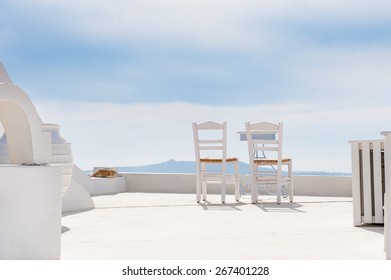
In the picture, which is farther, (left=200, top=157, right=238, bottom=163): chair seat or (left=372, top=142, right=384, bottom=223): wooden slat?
(left=200, top=157, right=238, bottom=163): chair seat

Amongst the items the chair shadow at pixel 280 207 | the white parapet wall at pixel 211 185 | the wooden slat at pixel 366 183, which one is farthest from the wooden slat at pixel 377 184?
the white parapet wall at pixel 211 185

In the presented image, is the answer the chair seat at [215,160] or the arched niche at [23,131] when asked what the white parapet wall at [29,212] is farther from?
the chair seat at [215,160]

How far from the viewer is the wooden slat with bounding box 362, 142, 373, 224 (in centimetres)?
434

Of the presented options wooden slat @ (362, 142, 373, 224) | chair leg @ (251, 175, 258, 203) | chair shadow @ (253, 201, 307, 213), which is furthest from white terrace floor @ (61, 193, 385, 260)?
chair leg @ (251, 175, 258, 203)

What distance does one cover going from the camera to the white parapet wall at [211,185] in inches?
317

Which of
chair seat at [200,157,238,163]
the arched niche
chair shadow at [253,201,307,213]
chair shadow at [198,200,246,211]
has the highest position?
the arched niche

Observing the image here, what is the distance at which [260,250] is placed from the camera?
3.22 meters

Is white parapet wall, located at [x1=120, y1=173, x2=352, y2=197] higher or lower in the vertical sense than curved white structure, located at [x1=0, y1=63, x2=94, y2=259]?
lower

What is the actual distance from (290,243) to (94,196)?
209 inches

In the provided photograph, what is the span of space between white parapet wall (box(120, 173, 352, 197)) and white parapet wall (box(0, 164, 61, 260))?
5.83 metres

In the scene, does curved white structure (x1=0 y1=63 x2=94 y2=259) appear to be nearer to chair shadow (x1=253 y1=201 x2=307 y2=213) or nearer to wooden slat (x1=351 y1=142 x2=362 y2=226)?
wooden slat (x1=351 y1=142 x2=362 y2=226)

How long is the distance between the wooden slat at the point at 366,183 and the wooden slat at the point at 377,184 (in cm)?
4

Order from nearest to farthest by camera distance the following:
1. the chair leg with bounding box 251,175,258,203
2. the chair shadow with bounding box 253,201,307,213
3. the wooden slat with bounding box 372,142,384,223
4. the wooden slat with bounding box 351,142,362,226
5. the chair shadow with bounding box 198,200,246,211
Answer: the wooden slat with bounding box 372,142,384,223 < the wooden slat with bounding box 351,142,362,226 < the chair shadow with bounding box 253,201,307,213 < the chair shadow with bounding box 198,200,246,211 < the chair leg with bounding box 251,175,258,203

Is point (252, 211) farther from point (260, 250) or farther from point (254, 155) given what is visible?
point (260, 250)
